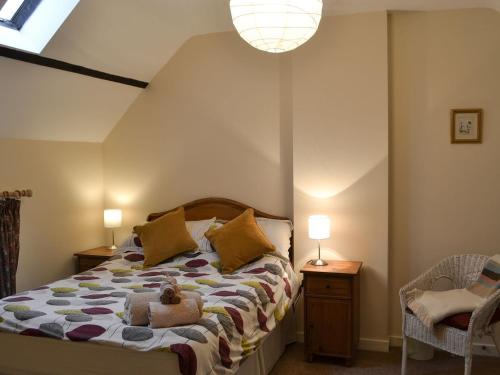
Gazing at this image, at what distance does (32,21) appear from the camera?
3473mm

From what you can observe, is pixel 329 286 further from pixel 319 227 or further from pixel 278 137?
pixel 278 137

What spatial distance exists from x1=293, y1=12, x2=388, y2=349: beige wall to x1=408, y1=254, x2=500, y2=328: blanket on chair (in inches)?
24.4

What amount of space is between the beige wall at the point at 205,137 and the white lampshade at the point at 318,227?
1.54 ft

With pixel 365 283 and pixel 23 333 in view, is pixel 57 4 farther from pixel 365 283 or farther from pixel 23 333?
pixel 365 283

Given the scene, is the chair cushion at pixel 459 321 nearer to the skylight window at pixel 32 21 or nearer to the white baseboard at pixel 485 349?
the white baseboard at pixel 485 349

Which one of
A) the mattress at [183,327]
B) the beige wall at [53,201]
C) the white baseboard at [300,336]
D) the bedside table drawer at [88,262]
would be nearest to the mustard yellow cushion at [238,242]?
the mattress at [183,327]

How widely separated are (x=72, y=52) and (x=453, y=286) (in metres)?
3.10

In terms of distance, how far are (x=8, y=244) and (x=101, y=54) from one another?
1.52 metres

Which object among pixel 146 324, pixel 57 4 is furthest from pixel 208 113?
pixel 146 324

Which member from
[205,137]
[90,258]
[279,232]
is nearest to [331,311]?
[279,232]

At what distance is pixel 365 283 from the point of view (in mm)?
4051

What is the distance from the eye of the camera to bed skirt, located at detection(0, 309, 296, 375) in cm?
247

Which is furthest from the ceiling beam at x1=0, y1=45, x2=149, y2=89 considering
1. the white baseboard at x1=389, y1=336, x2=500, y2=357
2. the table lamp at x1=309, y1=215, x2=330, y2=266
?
the white baseboard at x1=389, y1=336, x2=500, y2=357

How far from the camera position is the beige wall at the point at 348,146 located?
393 cm
